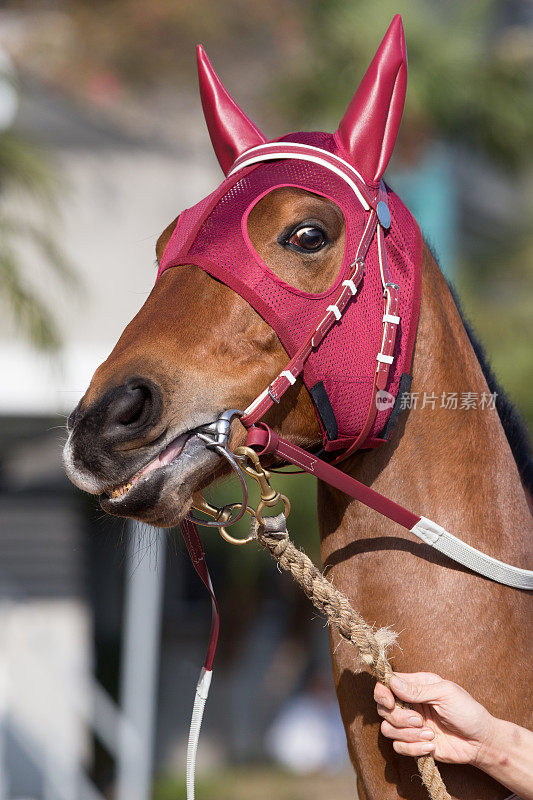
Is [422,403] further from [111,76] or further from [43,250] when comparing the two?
[111,76]

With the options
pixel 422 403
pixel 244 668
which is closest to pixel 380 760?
pixel 422 403

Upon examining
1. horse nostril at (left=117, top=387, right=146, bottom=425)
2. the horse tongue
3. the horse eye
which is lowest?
the horse tongue

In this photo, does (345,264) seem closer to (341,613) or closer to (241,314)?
(241,314)

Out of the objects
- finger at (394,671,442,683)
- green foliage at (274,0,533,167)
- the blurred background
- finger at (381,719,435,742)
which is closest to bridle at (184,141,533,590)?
finger at (394,671,442,683)

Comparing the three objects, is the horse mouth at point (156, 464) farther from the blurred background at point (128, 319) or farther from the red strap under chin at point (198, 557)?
the blurred background at point (128, 319)

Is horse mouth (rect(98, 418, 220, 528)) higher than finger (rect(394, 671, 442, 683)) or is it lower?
higher

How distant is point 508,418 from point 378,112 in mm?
974

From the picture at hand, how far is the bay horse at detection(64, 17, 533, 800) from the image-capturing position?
1.90 m

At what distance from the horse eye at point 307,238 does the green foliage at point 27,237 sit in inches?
213

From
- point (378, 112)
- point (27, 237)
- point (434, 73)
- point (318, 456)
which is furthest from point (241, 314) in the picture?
point (434, 73)

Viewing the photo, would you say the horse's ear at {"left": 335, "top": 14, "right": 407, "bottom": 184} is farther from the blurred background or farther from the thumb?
the blurred background

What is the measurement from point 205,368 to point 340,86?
1083cm

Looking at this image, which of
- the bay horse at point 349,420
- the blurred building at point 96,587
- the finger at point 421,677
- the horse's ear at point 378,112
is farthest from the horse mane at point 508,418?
the blurred building at point 96,587

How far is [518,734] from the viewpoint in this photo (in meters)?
1.97
